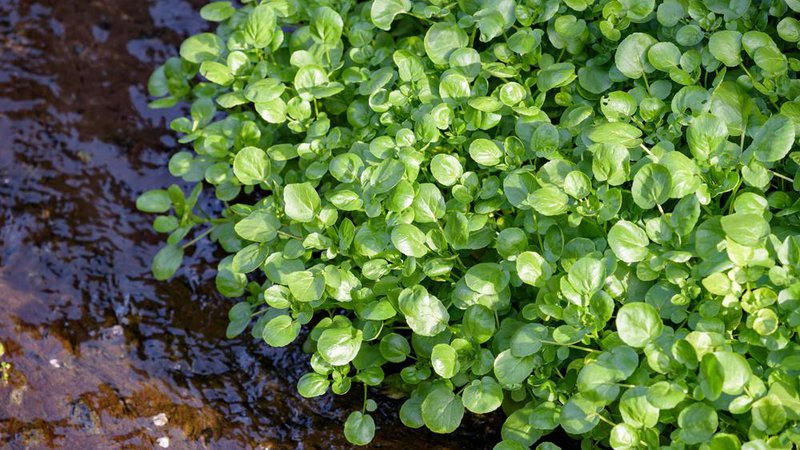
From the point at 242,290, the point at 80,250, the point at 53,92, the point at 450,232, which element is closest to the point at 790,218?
the point at 450,232

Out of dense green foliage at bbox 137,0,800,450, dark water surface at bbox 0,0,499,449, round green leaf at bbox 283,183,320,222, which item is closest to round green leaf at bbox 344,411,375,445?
dense green foliage at bbox 137,0,800,450

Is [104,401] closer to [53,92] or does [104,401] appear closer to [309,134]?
[309,134]

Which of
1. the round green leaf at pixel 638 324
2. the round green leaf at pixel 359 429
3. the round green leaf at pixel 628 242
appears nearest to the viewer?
the round green leaf at pixel 638 324

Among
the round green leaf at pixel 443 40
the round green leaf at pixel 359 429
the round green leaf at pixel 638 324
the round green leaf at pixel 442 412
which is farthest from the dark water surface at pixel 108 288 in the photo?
the round green leaf at pixel 443 40

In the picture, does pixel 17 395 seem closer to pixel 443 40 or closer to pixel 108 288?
pixel 108 288

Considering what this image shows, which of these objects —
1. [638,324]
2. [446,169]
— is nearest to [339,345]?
[446,169]

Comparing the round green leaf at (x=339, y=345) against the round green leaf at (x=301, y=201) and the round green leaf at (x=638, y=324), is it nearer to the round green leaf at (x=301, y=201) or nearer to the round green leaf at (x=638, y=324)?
the round green leaf at (x=301, y=201)
